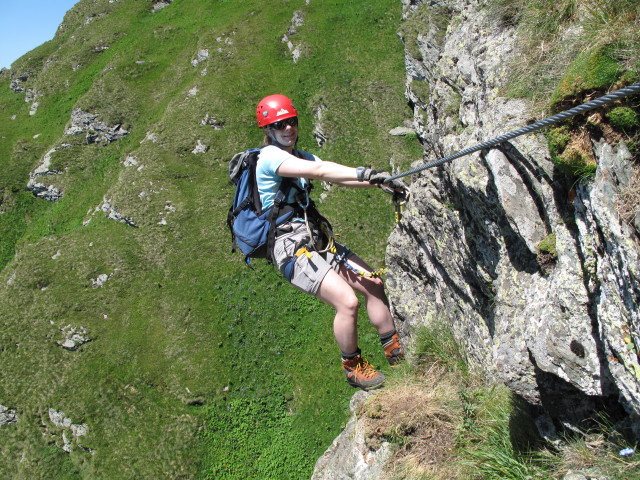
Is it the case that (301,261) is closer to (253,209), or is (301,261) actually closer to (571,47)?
(253,209)

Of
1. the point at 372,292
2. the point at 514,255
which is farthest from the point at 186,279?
the point at 514,255

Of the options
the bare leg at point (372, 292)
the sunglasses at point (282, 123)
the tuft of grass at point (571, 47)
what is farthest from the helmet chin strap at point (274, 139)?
the tuft of grass at point (571, 47)

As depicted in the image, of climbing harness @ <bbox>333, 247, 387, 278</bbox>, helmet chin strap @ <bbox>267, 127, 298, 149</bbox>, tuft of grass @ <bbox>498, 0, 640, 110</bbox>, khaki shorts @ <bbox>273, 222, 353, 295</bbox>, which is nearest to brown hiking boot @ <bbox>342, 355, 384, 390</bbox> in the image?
climbing harness @ <bbox>333, 247, 387, 278</bbox>

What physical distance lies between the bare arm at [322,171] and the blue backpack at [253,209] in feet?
2.64

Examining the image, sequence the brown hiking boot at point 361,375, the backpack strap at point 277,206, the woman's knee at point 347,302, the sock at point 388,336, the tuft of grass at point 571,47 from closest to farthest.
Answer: the tuft of grass at point 571,47, the woman's knee at point 347,302, the backpack strap at point 277,206, the brown hiking boot at point 361,375, the sock at point 388,336

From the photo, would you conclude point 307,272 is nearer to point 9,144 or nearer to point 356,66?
point 356,66

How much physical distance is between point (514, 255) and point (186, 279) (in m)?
22.3

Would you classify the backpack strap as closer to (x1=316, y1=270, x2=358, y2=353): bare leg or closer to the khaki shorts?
the khaki shorts

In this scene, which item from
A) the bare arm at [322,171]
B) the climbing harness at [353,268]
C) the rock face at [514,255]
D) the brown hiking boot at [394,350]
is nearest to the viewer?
the rock face at [514,255]

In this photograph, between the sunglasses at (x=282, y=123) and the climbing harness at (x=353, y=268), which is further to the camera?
the climbing harness at (x=353, y=268)

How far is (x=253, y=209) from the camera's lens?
29.0 feet

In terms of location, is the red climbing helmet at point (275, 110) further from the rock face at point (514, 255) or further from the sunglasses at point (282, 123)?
the rock face at point (514, 255)

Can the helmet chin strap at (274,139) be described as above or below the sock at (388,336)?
above

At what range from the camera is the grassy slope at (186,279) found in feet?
66.7
